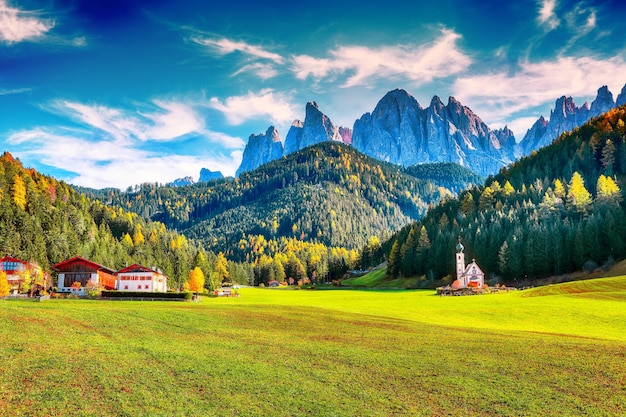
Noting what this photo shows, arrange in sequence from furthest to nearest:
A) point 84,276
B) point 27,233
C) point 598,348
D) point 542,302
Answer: point 27,233, point 84,276, point 542,302, point 598,348

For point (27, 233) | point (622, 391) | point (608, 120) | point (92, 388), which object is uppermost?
point (608, 120)

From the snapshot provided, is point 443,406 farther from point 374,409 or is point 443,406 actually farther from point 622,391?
point 622,391

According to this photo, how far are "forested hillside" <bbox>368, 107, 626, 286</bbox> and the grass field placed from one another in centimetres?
6050

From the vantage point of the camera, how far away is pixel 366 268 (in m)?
197

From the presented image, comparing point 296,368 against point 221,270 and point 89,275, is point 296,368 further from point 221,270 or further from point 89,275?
point 221,270

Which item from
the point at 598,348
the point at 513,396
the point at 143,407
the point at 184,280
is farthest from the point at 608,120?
the point at 143,407

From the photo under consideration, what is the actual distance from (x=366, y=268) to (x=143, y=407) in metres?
182

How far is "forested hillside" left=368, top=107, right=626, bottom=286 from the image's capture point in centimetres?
9712

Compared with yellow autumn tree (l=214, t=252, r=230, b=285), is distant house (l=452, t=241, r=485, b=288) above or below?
below

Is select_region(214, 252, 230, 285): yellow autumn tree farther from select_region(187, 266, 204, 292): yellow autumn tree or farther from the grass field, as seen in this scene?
the grass field

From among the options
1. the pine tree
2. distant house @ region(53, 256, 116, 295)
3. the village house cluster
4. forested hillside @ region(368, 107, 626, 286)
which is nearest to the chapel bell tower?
forested hillside @ region(368, 107, 626, 286)

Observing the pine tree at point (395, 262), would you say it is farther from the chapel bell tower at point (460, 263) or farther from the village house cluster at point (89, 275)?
the village house cluster at point (89, 275)

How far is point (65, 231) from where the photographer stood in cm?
13188

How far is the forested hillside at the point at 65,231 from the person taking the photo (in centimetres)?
12056
